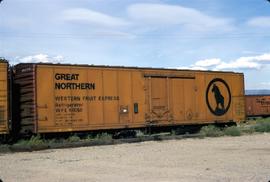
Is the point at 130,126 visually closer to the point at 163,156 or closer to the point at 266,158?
the point at 163,156

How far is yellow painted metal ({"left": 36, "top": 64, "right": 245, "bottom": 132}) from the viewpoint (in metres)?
21.5

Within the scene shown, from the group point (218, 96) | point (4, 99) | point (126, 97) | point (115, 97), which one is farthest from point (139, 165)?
point (218, 96)

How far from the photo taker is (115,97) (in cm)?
2367

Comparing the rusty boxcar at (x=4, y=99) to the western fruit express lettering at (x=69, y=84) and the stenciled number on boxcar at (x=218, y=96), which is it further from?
the stenciled number on boxcar at (x=218, y=96)

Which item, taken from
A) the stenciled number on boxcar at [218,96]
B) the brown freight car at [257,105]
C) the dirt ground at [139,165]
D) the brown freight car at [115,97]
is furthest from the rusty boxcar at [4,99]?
the brown freight car at [257,105]

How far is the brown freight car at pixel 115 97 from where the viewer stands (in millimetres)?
21266

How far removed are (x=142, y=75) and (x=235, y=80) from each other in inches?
327

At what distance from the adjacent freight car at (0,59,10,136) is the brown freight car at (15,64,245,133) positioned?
1.03 meters

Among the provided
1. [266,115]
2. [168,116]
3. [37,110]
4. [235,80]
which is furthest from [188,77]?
[266,115]

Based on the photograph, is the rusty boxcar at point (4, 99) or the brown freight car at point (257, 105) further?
the brown freight car at point (257, 105)

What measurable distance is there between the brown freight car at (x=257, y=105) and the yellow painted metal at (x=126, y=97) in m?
23.3

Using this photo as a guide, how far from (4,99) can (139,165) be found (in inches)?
346

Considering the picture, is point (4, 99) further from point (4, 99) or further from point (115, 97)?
point (115, 97)

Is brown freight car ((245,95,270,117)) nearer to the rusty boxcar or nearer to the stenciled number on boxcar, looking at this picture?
the stenciled number on boxcar
